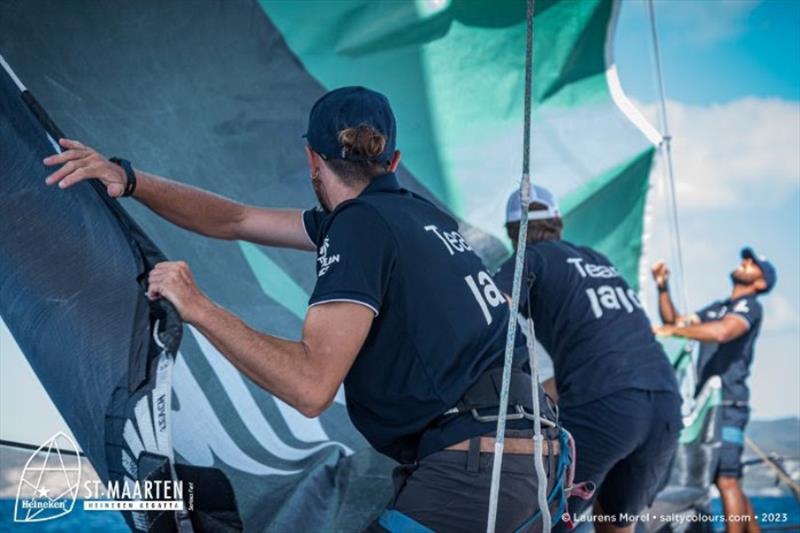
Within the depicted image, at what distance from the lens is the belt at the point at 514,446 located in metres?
2.29

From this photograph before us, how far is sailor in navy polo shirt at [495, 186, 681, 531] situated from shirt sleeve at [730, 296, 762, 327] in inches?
95.3

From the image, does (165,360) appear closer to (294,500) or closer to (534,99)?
(294,500)

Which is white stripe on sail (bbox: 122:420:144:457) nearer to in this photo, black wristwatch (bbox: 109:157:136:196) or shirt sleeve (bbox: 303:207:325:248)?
black wristwatch (bbox: 109:157:136:196)

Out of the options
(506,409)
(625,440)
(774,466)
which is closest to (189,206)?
(506,409)

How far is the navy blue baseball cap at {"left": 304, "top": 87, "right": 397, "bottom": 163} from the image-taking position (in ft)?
7.88

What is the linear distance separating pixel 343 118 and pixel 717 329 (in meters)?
4.20

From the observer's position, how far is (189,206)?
2.96 meters

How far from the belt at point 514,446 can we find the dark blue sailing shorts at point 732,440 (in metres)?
4.14

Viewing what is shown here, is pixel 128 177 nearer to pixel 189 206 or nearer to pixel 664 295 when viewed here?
pixel 189 206

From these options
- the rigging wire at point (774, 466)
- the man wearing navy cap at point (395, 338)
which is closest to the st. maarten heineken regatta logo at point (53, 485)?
the man wearing navy cap at point (395, 338)

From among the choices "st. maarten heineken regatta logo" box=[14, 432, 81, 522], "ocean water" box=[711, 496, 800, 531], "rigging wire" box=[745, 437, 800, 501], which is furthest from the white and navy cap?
"rigging wire" box=[745, 437, 800, 501]

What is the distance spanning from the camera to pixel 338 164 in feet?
8.05

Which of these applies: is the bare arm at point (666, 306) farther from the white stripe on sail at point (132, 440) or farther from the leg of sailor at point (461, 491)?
the white stripe on sail at point (132, 440)

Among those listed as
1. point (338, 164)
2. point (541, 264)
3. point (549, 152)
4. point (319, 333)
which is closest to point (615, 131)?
point (549, 152)
